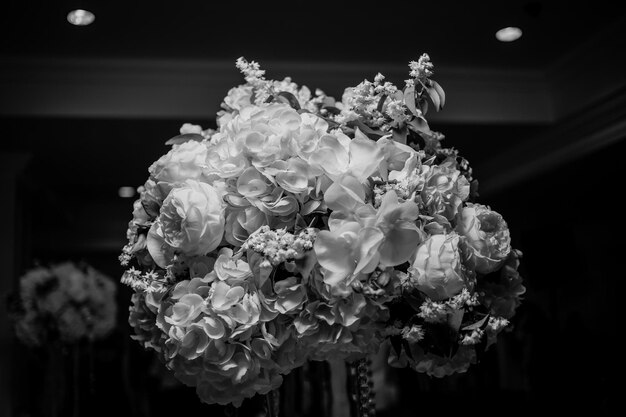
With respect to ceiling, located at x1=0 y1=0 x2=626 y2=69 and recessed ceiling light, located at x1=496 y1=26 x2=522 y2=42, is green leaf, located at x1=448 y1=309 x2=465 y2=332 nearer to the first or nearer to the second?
ceiling, located at x1=0 y1=0 x2=626 y2=69

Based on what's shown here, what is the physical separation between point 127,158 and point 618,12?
3.10 meters

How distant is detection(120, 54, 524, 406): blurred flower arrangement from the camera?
928mm

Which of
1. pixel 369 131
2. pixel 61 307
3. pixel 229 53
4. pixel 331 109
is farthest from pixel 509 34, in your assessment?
pixel 369 131

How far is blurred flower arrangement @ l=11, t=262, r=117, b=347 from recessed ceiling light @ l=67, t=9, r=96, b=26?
112cm

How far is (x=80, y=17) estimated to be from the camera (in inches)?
141

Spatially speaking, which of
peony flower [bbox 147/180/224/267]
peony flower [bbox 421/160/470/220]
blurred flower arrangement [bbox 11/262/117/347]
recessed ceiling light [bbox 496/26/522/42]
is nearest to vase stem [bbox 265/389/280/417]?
peony flower [bbox 147/180/224/267]

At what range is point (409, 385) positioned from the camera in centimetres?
494

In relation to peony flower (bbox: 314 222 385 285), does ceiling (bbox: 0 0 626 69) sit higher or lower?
higher

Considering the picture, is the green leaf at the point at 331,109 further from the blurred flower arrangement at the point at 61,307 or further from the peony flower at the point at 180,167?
the blurred flower arrangement at the point at 61,307

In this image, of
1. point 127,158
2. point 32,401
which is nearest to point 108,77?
point 127,158

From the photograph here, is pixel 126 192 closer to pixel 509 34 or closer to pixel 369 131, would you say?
pixel 509 34

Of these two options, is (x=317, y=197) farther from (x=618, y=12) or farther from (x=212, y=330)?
(x=618, y=12)

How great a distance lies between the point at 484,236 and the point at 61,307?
290 centimetres

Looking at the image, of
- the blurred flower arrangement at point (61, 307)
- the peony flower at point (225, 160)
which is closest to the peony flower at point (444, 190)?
the peony flower at point (225, 160)
